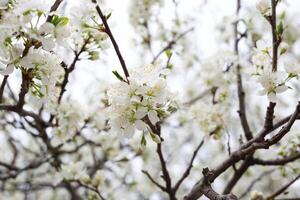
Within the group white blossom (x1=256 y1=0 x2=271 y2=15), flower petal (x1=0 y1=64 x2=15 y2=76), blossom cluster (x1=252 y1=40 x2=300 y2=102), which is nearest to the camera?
flower petal (x1=0 y1=64 x2=15 y2=76)

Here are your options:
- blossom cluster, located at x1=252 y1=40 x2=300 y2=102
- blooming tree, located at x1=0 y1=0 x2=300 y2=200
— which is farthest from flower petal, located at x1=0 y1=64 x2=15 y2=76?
blossom cluster, located at x1=252 y1=40 x2=300 y2=102

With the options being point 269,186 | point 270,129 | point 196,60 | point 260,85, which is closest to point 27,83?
point 260,85

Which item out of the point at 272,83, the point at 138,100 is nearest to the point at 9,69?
the point at 138,100

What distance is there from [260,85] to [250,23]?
1.50 metres

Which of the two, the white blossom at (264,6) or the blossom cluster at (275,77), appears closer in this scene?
the blossom cluster at (275,77)

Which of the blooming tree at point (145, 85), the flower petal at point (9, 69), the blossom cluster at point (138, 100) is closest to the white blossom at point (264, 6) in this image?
the blooming tree at point (145, 85)

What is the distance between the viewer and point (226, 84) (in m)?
2.98

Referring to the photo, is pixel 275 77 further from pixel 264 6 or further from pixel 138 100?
pixel 138 100

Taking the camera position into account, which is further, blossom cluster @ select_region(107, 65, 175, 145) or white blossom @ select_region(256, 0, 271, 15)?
white blossom @ select_region(256, 0, 271, 15)

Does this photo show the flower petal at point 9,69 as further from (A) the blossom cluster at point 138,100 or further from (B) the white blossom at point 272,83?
(B) the white blossom at point 272,83

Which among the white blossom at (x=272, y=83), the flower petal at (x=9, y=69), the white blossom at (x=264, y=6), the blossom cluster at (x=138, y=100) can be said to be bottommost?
the blossom cluster at (x=138, y=100)

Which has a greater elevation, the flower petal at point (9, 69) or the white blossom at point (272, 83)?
the white blossom at point (272, 83)

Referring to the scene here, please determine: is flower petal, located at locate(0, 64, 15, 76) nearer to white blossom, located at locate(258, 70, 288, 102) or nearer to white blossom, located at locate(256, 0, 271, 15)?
white blossom, located at locate(258, 70, 288, 102)

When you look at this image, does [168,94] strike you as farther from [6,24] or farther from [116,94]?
[6,24]
